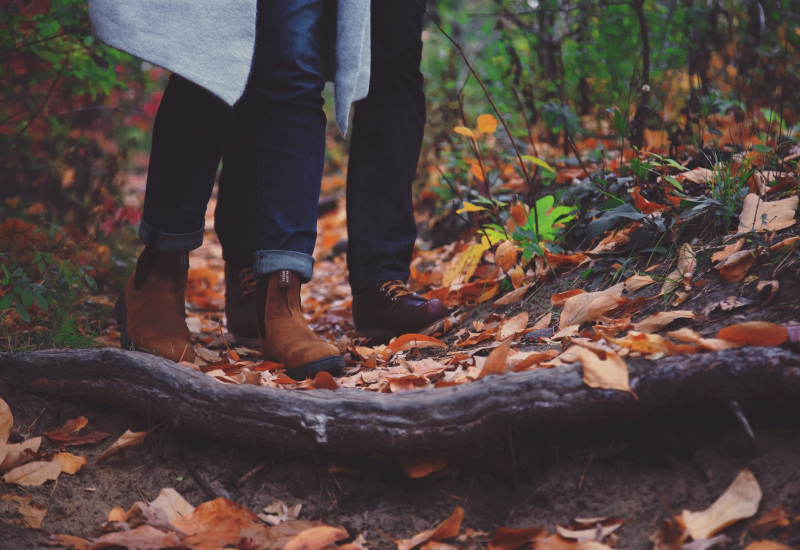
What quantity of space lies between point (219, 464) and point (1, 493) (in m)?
0.39

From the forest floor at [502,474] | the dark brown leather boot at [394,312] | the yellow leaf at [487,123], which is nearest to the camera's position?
the forest floor at [502,474]

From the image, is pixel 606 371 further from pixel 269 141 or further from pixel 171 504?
pixel 269 141

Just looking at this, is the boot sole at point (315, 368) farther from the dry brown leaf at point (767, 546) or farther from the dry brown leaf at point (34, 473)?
the dry brown leaf at point (767, 546)

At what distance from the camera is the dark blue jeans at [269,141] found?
1553 mm

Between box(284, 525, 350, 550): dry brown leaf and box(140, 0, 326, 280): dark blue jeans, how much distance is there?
725 millimetres

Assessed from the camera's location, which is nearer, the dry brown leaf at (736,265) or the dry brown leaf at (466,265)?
the dry brown leaf at (736,265)

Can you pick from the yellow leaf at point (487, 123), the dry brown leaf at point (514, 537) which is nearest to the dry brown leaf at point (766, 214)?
the yellow leaf at point (487, 123)

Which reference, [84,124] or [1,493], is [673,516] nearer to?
[1,493]

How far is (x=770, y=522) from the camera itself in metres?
0.84

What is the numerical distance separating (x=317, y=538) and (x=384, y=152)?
1.34 metres

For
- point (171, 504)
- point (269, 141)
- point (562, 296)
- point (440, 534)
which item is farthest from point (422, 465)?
point (269, 141)

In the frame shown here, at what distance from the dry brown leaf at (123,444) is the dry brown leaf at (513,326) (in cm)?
93

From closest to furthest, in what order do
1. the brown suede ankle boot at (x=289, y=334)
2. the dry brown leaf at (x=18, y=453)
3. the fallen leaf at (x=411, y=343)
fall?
the dry brown leaf at (x=18, y=453) < the brown suede ankle boot at (x=289, y=334) < the fallen leaf at (x=411, y=343)

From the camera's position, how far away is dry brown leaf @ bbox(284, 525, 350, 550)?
976mm
